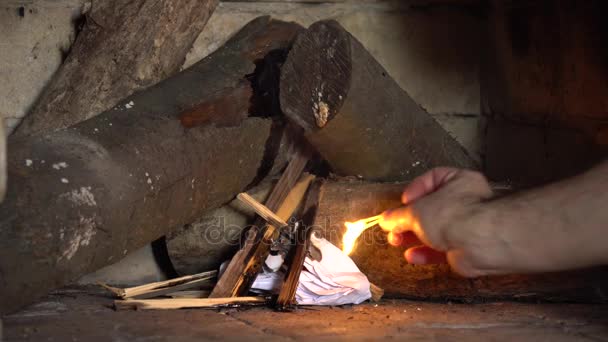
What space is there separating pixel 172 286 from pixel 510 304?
4.62ft

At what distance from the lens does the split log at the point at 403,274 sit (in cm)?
Result: 307

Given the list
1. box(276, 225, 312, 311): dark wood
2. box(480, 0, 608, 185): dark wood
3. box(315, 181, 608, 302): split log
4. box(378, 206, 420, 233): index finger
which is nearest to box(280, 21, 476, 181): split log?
box(315, 181, 608, 302): split log

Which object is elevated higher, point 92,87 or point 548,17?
point 548,17

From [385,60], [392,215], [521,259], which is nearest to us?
[521,259]

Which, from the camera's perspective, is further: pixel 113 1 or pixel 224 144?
pixel 113 1

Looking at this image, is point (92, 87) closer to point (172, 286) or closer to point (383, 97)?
point (172, 286)

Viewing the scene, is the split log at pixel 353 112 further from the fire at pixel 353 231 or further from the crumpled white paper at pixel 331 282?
the crumpled white paper at pixel 331 282

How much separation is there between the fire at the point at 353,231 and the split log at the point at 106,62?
1141 mm

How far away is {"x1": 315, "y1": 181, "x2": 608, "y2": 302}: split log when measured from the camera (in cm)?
307

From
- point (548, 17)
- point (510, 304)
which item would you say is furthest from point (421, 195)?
point (548, 17)

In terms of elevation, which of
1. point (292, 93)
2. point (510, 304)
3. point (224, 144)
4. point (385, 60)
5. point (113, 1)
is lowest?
point (510, 304)

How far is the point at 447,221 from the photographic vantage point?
227cm

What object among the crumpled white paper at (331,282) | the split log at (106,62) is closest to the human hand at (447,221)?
the crumpled white paper at (331,282)

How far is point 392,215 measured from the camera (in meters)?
2.54
